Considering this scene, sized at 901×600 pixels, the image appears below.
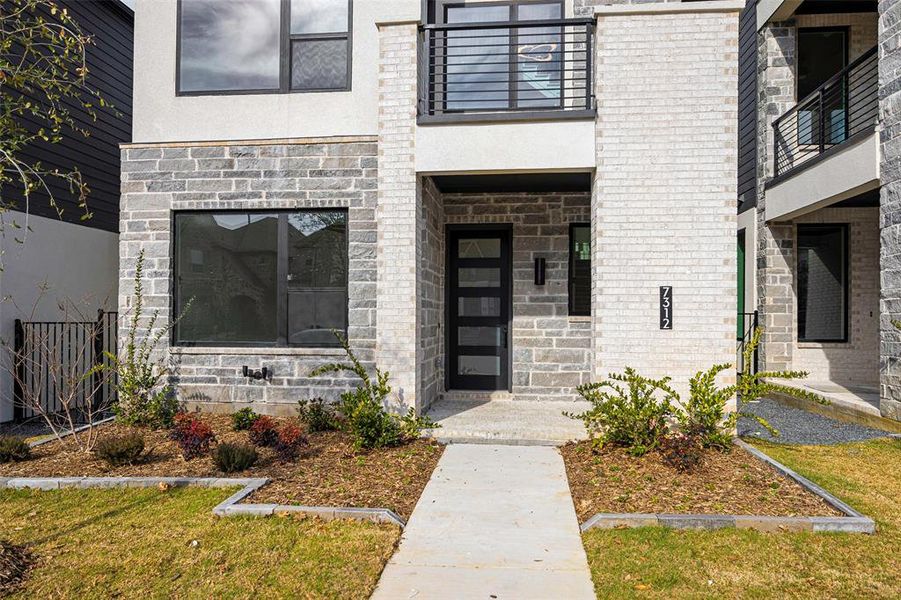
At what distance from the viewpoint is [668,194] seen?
20.6ft

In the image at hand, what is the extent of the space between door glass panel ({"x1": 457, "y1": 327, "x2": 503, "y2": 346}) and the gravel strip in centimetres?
345

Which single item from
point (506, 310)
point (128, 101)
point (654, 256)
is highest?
point (128, 101)

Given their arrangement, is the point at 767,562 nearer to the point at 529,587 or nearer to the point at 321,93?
the point at 529,587

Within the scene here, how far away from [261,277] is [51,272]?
3455 millimetres

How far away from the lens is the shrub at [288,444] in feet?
17.9

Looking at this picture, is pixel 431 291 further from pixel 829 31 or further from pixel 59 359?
pixel 829 31

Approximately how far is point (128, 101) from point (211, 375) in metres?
7.56

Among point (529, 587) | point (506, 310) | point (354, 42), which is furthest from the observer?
point (506, 310)

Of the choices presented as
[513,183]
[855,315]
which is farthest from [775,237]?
[513,183]

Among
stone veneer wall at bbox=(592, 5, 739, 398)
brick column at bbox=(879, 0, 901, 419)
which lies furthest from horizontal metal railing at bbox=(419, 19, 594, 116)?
brick column at bbox=(879, 0, 901, 419)

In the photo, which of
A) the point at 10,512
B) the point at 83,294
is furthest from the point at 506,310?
the point at 83,294

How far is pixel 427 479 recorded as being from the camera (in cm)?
507

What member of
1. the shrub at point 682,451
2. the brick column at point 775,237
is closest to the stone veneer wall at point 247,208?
the shrub at point 682,451

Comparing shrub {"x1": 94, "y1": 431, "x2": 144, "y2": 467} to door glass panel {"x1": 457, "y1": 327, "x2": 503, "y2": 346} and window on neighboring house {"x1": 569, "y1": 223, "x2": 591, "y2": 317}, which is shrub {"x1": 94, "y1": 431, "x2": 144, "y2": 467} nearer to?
door glass panel {"x1": 457, "y1": 327, "x2": 503, "y2": 346}
